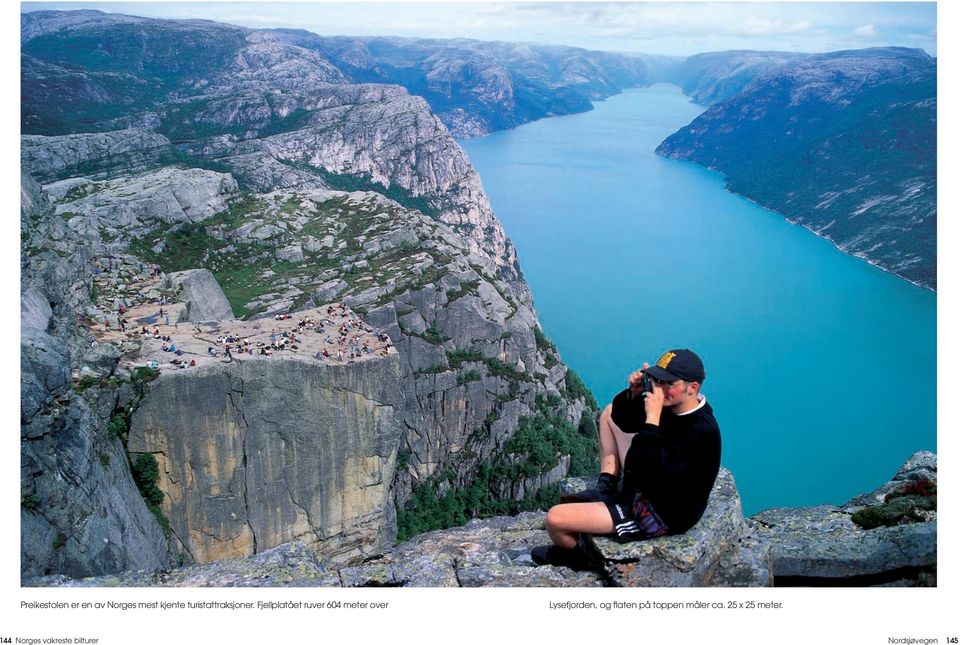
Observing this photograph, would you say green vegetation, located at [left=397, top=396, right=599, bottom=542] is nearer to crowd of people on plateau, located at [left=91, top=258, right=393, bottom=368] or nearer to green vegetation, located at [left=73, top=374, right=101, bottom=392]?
crowd of people on plateau, located at [left=91, top=258, right=393, bottom=368]

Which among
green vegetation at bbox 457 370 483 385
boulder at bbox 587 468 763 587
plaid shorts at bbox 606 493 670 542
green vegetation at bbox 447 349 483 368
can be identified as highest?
plaid shorts at bbox 606 493 670 542

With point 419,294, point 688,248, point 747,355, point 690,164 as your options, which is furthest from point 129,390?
point 690,164

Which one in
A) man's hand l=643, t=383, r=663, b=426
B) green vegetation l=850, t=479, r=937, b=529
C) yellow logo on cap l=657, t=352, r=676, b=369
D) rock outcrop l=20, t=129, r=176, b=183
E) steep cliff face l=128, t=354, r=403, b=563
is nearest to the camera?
man's hand l=643, t=383, r=663, b=426

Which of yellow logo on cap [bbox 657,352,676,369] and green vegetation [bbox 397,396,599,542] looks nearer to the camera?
yellow logo on cap [bbox 657,352,676,369]

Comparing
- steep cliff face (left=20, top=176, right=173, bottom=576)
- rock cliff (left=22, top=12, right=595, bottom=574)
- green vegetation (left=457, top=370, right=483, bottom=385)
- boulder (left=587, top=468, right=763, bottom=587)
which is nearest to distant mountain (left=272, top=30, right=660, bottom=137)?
rock cliff (left=22, top=12, right=595, bottom=574)

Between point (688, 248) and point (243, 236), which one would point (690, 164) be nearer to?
point (688, 248)

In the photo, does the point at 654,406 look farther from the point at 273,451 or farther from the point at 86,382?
the point at 273,451

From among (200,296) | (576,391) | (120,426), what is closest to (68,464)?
(120,426)

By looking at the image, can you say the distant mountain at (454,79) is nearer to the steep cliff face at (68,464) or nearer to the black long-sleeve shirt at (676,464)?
the steep cliff face at (68,464)
